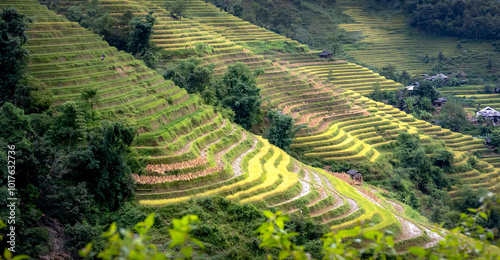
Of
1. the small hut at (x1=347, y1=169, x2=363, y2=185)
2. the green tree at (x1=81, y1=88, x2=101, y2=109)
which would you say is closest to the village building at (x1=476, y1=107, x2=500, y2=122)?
the small hut at (x1=347, y1=169, x2=363, y2=185)

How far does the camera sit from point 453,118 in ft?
158

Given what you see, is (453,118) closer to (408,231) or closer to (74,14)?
(408,231)

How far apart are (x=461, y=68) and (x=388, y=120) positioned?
2614 centimetres

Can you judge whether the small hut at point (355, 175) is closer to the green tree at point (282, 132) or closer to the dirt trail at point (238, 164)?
the green tree at point (282, 132)

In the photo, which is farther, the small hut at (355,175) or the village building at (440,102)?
the village building at (440,102)

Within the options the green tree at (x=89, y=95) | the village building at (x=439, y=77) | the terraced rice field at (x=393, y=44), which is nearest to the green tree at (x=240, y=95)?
the green tree at (x=89, y=95)

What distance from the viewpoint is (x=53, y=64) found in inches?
946

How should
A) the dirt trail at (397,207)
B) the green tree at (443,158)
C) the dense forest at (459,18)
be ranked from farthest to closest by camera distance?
the dense forest at (459,18) → the green tree at (443,158) → the dirt trail at (397,207)

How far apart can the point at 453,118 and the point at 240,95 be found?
2580 cm

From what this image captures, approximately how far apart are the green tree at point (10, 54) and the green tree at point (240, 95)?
42.4 feet

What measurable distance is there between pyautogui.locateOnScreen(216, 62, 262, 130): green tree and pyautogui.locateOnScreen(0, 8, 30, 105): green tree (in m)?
12.9

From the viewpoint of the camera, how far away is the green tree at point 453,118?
157 ft

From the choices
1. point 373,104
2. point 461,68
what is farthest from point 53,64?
point 461,68

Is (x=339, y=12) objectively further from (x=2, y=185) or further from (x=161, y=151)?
(x=2, y=185)
